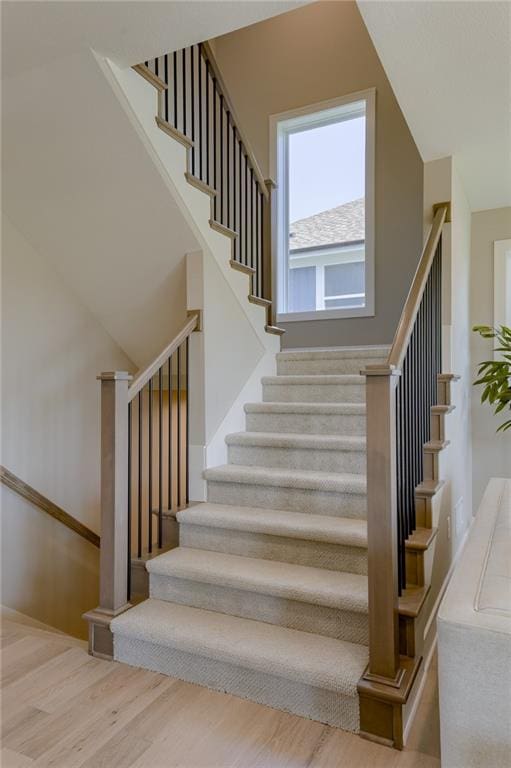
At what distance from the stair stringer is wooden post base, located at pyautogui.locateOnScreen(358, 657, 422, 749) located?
7.42ft

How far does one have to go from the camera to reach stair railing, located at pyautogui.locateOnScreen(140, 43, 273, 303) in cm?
286

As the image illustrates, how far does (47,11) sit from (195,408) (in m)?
1.92

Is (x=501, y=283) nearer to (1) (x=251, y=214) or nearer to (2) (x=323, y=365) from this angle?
(2) (x=323, y=365)

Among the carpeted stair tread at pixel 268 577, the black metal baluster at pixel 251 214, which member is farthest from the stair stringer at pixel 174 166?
the carpeted stair tread at pixel 268 577

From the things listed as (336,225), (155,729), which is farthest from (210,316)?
(336,225)

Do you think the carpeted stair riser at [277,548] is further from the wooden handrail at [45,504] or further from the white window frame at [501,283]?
the white window frame at [501,283]

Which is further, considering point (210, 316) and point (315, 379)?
point (315, 379)

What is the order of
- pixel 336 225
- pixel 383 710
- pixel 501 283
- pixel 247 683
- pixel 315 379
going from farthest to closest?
pixel 336 225 < pixel 501 283 < pixel 315 379 < pixel 247 683 < pixel 383 710

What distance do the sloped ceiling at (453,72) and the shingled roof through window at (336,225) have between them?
157 centimetres

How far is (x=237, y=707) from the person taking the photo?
74.2 inches

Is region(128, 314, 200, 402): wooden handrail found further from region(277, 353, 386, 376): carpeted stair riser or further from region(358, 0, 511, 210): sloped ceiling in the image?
region(358, 0, 511, 210): sloped ceiling

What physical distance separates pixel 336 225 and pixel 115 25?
309 cm

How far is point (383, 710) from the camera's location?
170 cm

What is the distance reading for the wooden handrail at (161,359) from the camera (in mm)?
2420
